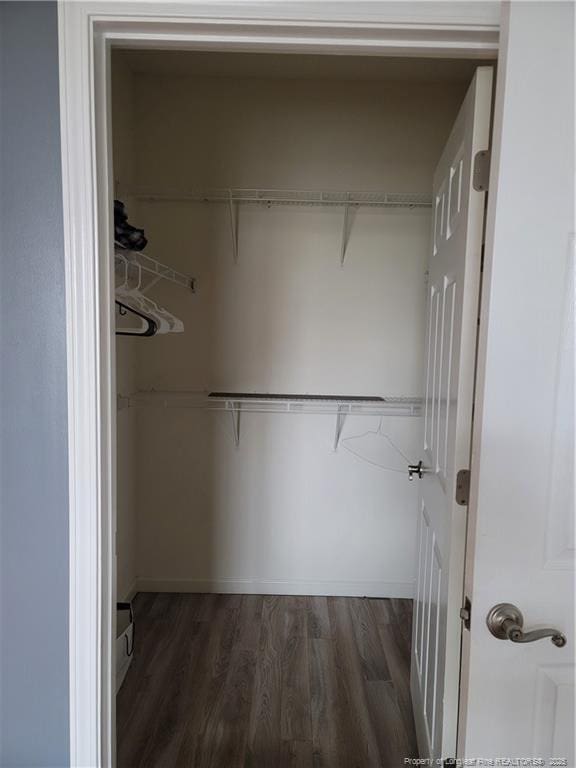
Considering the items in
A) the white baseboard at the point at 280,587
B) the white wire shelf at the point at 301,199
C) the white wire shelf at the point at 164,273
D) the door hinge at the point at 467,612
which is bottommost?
the white baseboard at the point at 280,587

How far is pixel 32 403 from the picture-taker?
0.96m

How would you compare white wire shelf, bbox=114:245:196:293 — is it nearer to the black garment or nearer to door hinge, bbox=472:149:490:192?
the black garment

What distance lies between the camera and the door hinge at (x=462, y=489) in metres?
1.05

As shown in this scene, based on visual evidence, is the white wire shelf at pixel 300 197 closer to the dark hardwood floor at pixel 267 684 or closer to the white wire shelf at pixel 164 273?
Result: the white wire shelf at pixel 164 273

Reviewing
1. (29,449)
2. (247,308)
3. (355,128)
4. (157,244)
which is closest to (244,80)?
(355,128)

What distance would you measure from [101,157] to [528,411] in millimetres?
1024

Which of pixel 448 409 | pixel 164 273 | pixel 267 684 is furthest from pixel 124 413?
pixel 448 409

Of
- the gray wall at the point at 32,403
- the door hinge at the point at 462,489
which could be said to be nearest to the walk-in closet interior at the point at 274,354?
the gray wall at the point at 32,403

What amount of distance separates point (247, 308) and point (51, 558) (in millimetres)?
1623

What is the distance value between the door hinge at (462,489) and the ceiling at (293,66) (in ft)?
6.44

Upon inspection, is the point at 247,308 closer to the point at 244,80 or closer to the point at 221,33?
the point at 244,80

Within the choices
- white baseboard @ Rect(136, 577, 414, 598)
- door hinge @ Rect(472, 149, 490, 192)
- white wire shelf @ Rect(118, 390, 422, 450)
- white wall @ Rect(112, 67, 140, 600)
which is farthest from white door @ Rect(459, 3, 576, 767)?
white wall @ Rect(112, 67, 140, 600)

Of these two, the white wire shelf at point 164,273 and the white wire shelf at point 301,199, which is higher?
the white wire shelf at point 301,199

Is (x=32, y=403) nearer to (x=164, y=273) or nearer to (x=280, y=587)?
(x=164, y=273)
